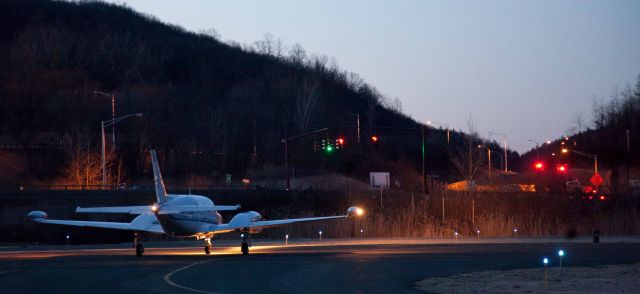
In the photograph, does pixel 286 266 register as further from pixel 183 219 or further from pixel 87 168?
pixel 87 168

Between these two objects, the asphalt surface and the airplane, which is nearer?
the asphalt surface

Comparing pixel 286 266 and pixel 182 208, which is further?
pixel 182 208

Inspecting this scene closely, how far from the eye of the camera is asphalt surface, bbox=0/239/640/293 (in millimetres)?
24438

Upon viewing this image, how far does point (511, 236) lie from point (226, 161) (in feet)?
223

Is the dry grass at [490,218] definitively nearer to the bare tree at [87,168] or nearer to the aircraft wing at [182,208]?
the aircraft wing at [182,208]

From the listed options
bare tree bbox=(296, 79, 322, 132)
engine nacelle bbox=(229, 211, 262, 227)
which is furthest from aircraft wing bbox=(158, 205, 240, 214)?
bare tree bbox=(296, 79, 322, 132)

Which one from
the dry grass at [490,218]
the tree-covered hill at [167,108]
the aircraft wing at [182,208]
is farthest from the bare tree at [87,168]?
the aircraft wing at [182,208]

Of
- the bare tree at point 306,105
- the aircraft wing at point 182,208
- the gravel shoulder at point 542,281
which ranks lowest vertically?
the gravel shoulder at point 542,281

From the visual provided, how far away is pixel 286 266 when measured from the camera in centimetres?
3091

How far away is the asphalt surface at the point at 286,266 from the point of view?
24.4m

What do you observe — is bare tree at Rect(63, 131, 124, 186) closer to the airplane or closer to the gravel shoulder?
the airplane

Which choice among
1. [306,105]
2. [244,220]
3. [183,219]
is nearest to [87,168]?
[244,220]

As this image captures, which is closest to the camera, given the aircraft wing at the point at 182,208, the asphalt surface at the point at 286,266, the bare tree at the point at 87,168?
the asphalt surface at the point at 286,266

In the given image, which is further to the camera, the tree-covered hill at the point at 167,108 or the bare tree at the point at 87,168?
the tree-covered hill at the point at 167,108
